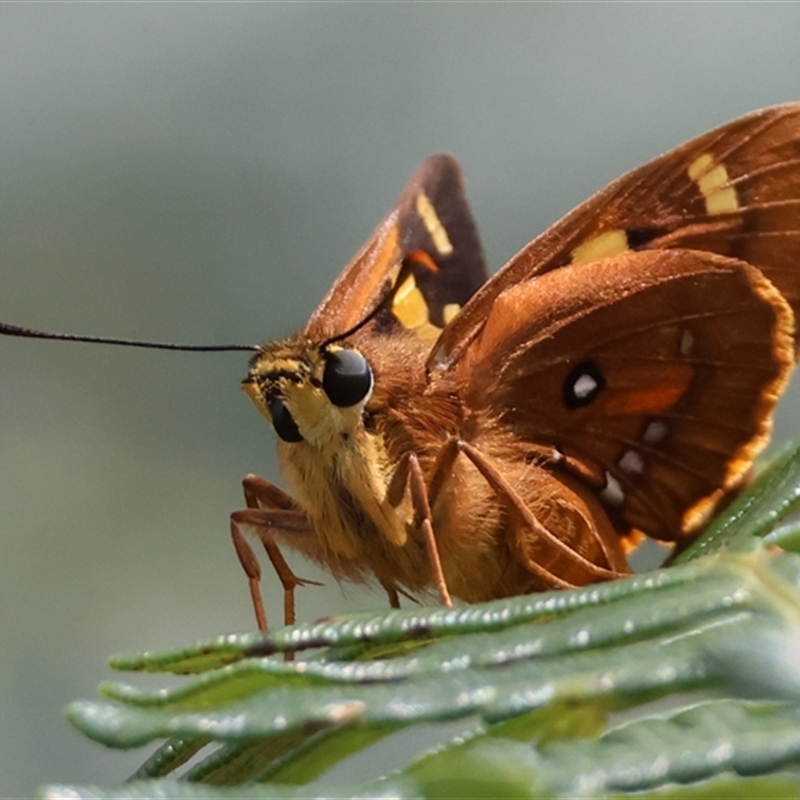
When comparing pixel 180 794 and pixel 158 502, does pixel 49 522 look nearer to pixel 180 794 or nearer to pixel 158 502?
pixel 158 502

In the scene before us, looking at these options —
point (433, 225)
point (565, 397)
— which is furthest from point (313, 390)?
point (433, 225)

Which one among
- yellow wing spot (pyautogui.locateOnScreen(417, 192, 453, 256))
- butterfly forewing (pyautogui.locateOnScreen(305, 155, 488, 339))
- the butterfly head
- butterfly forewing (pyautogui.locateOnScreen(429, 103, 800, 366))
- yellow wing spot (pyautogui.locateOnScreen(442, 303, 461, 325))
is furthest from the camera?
yellow wing spot (pyautogui.locateOnScreen(417, 192, 453, 256))

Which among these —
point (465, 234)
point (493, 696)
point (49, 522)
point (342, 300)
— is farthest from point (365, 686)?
point (49, 522)

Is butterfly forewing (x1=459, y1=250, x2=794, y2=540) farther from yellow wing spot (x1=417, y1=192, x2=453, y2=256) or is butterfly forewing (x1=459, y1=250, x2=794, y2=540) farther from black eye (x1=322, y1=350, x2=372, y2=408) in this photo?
yellow wing spot (x1=417, y1=192, x2=453, y2=256)

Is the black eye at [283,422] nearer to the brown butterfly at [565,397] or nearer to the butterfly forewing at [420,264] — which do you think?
the brown butterfly at [565,397]

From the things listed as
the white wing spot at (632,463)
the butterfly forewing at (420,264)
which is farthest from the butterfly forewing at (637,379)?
the butterfly forewing at (420,264)

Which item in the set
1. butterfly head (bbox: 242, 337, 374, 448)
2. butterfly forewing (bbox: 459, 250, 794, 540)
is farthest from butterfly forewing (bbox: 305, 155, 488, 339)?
butterfly forewing (bbox: 459, 250, 794, 540)
